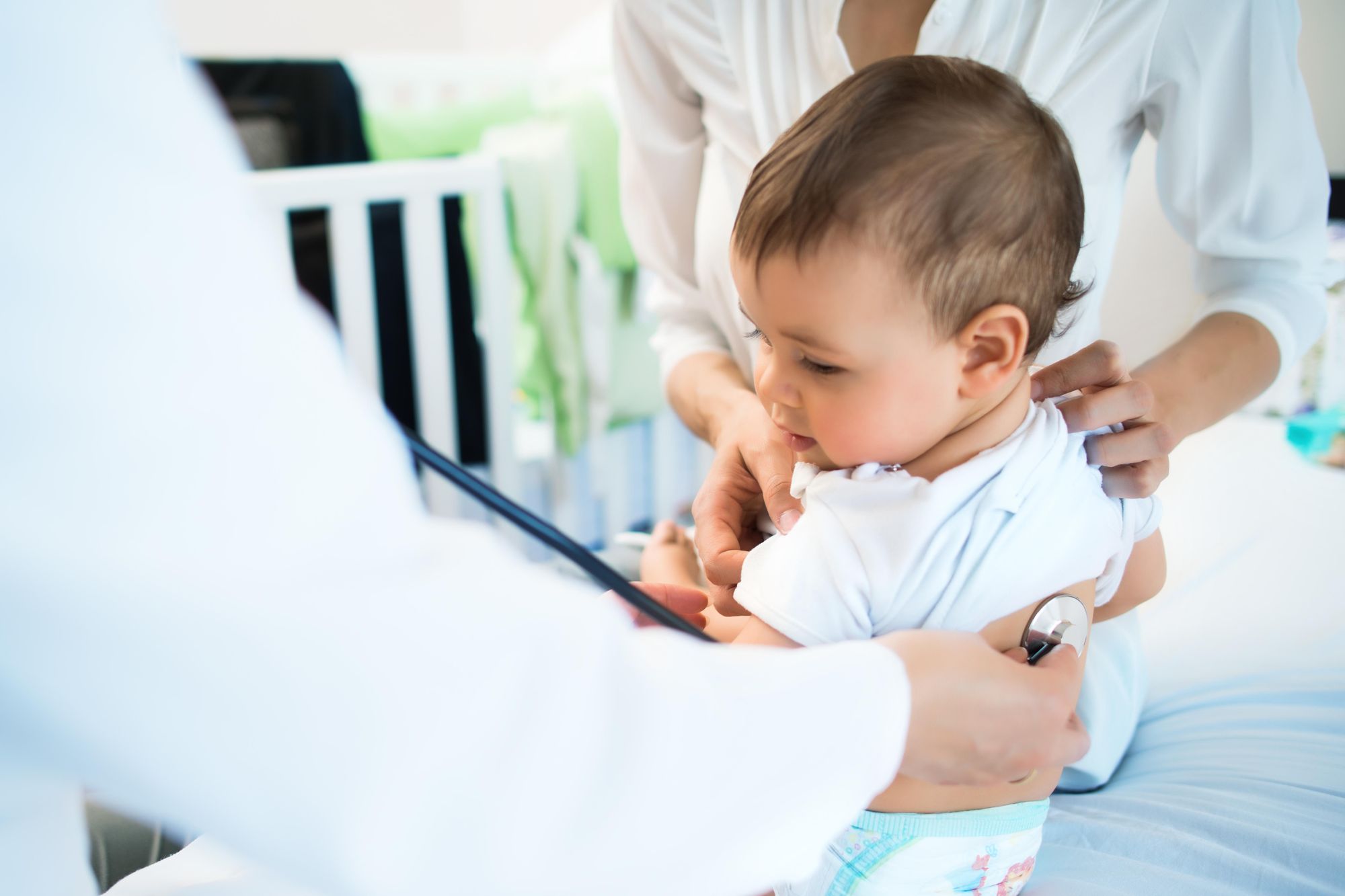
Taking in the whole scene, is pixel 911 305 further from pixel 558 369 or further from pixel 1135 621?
pixel 558 369

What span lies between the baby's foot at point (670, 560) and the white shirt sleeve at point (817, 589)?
1.09 ft

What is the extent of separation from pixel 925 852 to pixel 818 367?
0.32 m

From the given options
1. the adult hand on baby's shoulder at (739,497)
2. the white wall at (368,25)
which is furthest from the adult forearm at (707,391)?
the white wall at (368,25)

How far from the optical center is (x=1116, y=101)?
2.61ft

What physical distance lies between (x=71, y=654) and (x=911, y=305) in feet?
1.46

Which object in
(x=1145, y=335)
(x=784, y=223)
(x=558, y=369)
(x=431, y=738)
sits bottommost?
(x=558, y=369)

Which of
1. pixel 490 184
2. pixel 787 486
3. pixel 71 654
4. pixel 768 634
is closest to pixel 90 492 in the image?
pixel 71 654

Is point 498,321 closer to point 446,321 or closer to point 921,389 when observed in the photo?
point 446,321

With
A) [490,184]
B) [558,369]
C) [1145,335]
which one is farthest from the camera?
[558,369]

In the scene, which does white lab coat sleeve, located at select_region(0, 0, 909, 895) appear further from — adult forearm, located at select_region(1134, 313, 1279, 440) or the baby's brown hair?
adult forearm, located at select_region(1134, 313, 1279, 440)

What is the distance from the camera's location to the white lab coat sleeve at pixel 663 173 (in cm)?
Result: 103

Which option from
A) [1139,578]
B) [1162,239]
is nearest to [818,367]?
[1139,578]

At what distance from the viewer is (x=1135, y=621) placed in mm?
895

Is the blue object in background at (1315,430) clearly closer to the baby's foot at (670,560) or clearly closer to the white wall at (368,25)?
the baby's foot at (670,560)
